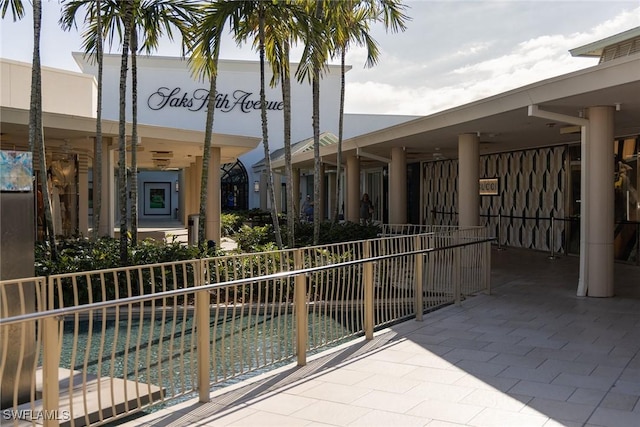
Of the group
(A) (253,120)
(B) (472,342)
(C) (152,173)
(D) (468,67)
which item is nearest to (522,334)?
(B) (472,342)

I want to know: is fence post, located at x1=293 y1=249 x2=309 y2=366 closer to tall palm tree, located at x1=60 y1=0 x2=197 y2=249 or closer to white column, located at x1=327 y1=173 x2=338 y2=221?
tall palm tree, located at x1=60 y1=0 x2=197 y2=249

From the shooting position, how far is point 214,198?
1505 centimetres

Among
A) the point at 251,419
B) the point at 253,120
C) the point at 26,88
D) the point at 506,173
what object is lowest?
the point at 251,419

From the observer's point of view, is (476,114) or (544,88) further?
(476,114)

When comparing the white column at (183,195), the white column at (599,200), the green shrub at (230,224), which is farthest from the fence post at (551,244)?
the white column at (183,195)

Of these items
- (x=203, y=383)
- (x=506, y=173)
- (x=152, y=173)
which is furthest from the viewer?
(x=152, y=173)

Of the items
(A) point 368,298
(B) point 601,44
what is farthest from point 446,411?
(B) point 601,44

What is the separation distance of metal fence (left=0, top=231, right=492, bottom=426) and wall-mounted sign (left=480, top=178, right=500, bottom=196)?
5.69 metres

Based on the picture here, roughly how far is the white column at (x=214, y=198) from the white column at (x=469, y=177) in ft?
20.5

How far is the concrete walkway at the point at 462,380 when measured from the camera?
13.0ft

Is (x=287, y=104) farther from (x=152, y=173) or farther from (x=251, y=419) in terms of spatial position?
(x=152, y=173)

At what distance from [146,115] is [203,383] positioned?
30.1 meters

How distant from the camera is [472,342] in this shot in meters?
6.13

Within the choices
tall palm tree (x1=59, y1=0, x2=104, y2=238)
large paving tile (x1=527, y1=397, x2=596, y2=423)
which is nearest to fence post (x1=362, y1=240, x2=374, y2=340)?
large paving tile (x1=527, y1=397, x2=596, y2=423)
